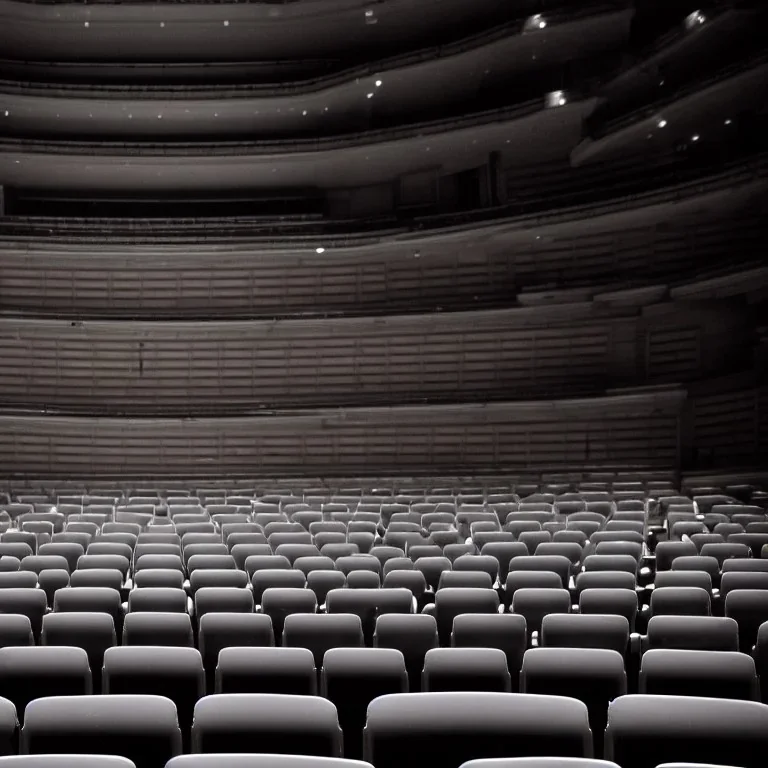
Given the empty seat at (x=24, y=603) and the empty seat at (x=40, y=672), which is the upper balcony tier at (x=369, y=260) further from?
the empty seat at (x=40, y=672)

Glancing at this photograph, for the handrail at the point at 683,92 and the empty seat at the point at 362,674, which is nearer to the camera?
the empty seat at the point at 362,674

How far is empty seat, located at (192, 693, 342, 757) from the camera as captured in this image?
385 centimetres

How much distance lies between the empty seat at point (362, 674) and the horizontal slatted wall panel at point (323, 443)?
19.1 metres

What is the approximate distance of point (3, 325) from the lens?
24906 mm

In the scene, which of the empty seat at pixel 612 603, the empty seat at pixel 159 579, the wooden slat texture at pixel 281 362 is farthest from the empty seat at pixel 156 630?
the wooden slat texture at pixel 281 362

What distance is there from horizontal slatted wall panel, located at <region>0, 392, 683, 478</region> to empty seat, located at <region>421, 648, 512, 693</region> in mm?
19058

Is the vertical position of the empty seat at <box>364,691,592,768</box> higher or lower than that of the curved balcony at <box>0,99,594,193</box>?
lower

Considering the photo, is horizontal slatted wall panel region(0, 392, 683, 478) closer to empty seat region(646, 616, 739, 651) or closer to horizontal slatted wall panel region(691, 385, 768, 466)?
horizontal slatted wall panel region(691, 385, 768, 466)

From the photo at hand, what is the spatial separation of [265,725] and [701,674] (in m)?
2.23

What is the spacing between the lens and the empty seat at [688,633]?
573 centimetres

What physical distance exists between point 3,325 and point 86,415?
10.5 feet

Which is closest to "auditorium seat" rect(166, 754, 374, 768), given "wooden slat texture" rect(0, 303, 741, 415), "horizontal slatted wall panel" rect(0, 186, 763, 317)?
"horizontal slatted wall panel" rect(0, 186, 763, 317)

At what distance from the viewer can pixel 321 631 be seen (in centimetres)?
592

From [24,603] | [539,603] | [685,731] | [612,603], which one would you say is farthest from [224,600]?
[685,731]
